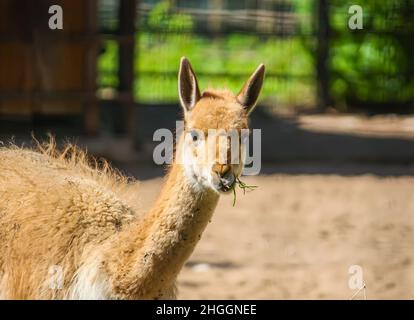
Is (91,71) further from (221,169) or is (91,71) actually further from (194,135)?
(221,169)

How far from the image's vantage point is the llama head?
4.75 m

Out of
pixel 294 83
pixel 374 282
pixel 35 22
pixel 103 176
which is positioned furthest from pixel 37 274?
pixel 294 83

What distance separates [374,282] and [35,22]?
17.3 ft

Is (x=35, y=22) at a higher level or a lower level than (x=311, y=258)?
higher

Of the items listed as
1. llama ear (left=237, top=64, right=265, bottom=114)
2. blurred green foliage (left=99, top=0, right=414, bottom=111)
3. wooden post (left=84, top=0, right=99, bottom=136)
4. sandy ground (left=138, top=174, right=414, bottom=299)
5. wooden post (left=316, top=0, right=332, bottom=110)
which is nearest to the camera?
llama ear (left=237, top=64, right=265, bottom=114)

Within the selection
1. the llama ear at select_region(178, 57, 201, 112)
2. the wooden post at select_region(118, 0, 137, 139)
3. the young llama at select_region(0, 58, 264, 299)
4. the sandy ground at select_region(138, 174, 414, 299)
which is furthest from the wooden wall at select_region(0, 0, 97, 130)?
the llama ear at select_region(178, 57, 201, 112)

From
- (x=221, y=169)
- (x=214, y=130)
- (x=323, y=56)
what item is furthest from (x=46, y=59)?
(x=221, y=169)

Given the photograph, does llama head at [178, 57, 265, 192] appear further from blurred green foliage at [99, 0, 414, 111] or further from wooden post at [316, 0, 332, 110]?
wooden post at [316, 0, 332, 110]

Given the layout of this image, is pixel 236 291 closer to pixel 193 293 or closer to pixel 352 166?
pixel 193 293

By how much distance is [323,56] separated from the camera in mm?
16547

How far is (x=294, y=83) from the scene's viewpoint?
17.2 meters

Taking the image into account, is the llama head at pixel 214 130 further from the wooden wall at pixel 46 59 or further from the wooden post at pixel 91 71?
the wooden post at pixel 91 71
